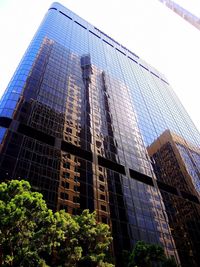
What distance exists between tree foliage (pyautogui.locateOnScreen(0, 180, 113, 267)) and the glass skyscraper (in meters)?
10.7

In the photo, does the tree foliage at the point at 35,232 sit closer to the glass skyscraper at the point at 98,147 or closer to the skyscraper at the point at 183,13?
the glass skyscraper at the point at 98,147

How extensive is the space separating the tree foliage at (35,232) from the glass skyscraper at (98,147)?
35.2 ft

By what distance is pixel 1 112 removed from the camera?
34.8 m

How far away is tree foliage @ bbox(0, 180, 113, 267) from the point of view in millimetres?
13719

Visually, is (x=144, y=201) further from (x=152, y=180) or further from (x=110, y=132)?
(x=110, y=132)

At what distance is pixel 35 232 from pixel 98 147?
26.2 meters

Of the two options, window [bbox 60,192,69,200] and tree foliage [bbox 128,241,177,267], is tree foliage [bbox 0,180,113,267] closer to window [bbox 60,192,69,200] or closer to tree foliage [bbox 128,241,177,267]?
tree foliage [bbox 128,241,177,267]

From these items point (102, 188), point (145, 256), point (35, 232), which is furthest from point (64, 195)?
point (35, 232)

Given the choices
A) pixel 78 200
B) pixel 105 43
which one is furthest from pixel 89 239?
pixel 105 43

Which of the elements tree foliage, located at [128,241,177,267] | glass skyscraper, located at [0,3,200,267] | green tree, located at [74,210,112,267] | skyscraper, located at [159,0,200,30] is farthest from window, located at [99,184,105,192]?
skyscraper, located at [159,0,200,30]

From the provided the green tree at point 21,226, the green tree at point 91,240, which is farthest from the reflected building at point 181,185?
the green tree at point 21,226

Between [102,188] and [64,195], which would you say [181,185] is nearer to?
[102,188]

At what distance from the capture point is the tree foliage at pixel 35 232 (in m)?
13.7

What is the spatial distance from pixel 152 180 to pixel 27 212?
32338 mm
